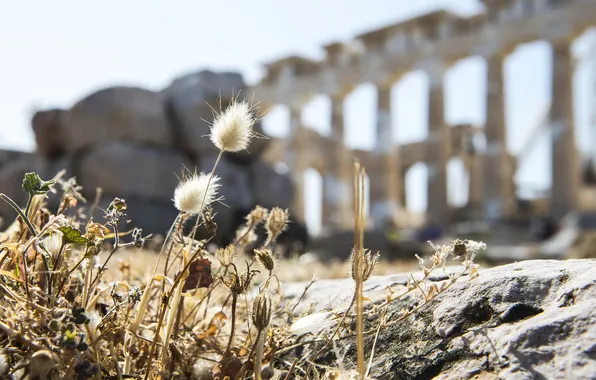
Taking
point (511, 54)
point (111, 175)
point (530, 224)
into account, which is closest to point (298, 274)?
point (111, 175)

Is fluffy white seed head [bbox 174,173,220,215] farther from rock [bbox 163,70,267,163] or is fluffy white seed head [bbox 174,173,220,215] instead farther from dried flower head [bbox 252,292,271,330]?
rock [bbox 163,70,267,163]

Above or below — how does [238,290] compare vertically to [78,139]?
below

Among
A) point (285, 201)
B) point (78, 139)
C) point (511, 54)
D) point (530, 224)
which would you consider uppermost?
point (511, 54)

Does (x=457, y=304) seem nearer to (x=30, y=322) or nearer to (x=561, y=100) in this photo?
(x=30, y=322)

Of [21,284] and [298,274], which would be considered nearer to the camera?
[21,284]

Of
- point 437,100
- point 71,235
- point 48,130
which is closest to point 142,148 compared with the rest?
point 48,130

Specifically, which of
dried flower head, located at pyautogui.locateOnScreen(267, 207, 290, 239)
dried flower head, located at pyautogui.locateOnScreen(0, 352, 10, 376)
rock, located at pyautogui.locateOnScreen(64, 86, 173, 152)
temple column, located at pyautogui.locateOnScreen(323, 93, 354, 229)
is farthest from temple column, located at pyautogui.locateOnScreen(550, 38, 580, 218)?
dried flower head, located at pyautogui.locateOnScreen(0, 352, 10, 376)

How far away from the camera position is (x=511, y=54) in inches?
785

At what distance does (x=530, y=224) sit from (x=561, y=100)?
3.94 metres

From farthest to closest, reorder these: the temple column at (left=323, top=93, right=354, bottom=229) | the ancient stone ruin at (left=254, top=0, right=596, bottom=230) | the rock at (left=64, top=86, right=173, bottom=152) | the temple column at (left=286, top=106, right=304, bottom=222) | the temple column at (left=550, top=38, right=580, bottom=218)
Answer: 1. the temple column at (left=286, top=106, right=304, bottom=222)
2. the temple column at (left=323, top=93, right=354, bottom=229)
3. the ancient stone ruin at (left=254, top=0, right=596, bottom=230)
4. the temple column at (left=550, top=38, right=580, bottom=218)
5. the rock at (left=64, top=86, right=173, bottom=152)

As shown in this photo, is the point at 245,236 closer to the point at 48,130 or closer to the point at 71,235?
the point at 71,235

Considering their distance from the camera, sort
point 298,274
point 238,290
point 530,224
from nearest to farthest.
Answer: point 238,290, point 298,274, point 530,224

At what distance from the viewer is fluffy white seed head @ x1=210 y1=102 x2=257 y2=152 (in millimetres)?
991

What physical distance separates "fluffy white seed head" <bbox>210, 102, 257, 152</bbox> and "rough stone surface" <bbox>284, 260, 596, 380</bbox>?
49 centimetres
